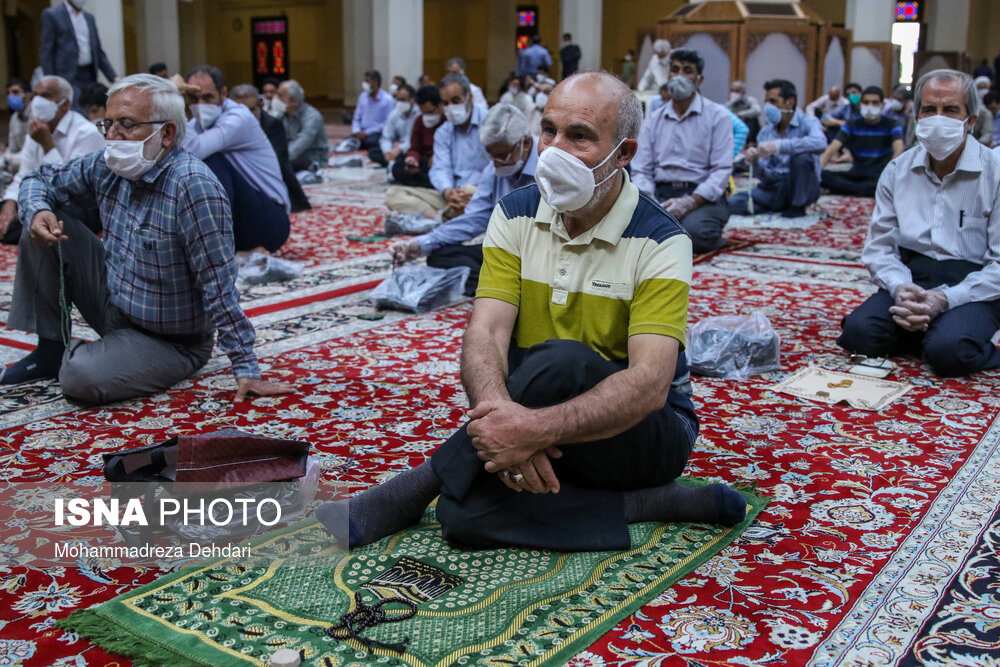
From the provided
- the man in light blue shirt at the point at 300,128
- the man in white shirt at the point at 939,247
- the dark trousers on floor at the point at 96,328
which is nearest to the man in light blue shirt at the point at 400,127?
the man in light blue shirt at the point at 300,128

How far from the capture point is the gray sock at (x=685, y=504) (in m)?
2.56

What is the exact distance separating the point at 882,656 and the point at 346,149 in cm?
1332

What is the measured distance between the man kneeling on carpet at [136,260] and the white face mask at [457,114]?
405 cm

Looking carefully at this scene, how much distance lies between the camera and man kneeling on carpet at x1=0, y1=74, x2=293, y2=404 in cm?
350

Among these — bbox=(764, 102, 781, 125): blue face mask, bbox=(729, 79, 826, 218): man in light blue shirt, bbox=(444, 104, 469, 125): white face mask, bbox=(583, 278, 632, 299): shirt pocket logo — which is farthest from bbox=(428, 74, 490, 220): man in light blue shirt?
bbox=(583, 278, 632, 299): shirt pocket logo

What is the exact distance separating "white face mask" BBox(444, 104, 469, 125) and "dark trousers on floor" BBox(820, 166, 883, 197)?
14.3 feet

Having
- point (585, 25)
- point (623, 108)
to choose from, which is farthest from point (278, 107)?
point (585, 25)

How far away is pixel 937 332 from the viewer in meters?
4.07

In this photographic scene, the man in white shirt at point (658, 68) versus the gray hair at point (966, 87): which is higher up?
the man in white shirt at point (658, 68)

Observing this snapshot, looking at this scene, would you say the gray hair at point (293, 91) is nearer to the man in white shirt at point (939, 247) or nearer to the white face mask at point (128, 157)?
the white face mask at point (128, 157)

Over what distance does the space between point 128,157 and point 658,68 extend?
11741 mm

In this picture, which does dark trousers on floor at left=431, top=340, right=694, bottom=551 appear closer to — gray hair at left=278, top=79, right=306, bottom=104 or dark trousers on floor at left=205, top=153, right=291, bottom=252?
dark trousers on floor at left=205, top=153, right=291, bottom=252

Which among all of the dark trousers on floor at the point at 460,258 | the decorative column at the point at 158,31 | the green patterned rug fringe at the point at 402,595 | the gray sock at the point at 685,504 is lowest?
the green patterned rug fringe at the point at 402,595

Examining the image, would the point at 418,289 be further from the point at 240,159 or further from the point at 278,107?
the point at 278,107
